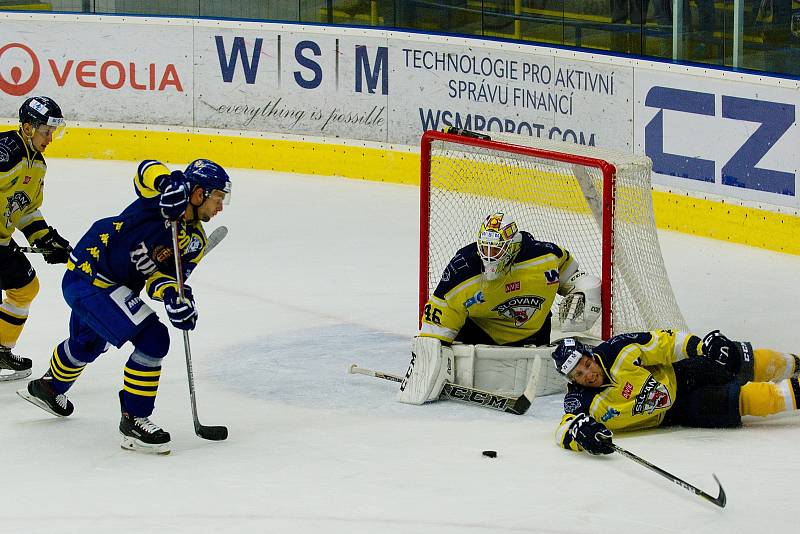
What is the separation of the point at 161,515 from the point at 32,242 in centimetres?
213

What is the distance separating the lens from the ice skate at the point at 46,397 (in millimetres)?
5594

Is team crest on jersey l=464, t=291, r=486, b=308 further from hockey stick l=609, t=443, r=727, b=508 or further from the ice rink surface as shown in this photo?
hockey stick l=609, t=443, r=727, b=508

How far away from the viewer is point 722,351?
5.09 m

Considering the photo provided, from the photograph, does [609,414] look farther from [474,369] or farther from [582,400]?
[474,369]

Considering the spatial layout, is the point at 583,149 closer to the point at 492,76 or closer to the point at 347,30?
the point at 492,76

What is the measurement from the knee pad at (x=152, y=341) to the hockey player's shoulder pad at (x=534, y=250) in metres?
1.53

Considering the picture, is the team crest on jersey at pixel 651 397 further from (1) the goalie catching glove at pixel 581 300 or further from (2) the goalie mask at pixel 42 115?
(2) the goalie mask at pixel 42 115

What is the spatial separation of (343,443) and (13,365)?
1804mm

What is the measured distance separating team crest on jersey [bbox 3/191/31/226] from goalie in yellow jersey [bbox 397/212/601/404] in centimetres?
176

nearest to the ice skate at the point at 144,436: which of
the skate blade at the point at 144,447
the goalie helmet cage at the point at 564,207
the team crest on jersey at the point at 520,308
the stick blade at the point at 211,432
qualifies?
the skate blade at the point at 144,447

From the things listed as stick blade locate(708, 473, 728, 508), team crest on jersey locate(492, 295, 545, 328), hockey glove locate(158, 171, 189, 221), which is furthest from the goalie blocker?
stick blade locate(708, 473, 728, 508)

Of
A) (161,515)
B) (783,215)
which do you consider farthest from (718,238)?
(161,515)

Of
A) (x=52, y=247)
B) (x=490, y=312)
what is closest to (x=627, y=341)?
(x=490, y=312)

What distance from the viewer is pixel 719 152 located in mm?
8664
